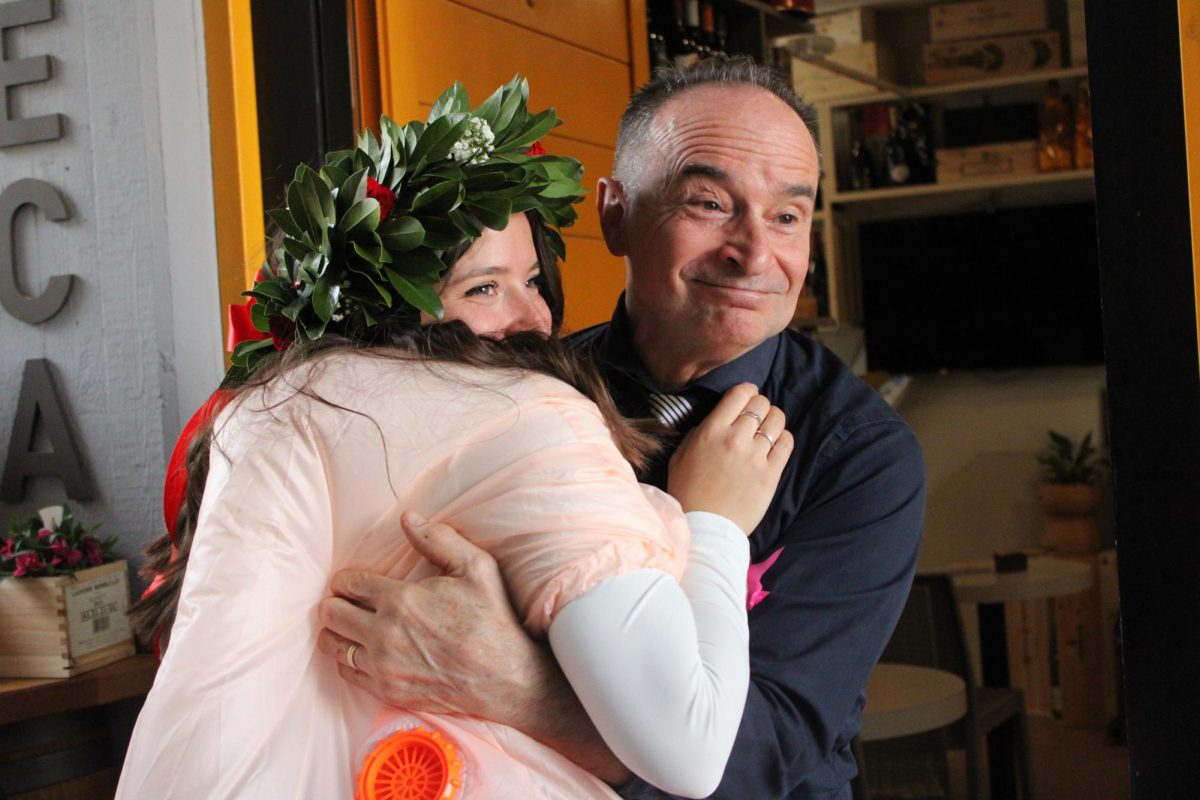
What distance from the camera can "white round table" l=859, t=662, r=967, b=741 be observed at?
11.3 ft

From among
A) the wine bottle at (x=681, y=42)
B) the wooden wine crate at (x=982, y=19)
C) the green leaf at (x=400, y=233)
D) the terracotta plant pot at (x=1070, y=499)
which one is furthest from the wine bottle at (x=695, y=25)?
the terracotta plant pot at (x=1070, y=499)

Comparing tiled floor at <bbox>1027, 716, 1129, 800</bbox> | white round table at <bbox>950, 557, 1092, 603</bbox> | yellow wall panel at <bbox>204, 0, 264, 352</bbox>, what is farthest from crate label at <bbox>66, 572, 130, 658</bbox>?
tiled floor at <bbox>1027, 716, 1129, 800</bbox>

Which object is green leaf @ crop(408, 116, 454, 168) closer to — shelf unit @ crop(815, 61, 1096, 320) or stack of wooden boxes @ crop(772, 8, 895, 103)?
shelf unit @ crop(815, 61, 1096, 320)

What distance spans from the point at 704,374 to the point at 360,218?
22.7 inches

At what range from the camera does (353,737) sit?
1191 millimetres

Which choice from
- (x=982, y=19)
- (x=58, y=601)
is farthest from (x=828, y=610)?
(x=982, y=19)

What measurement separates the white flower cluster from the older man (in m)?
0.31

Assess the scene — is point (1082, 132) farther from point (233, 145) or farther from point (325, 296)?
point (325, 296)

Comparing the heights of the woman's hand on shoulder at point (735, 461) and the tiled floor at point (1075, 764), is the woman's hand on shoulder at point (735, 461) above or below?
above

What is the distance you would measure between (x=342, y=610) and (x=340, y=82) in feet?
5.84

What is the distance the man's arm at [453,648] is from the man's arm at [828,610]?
21 cm

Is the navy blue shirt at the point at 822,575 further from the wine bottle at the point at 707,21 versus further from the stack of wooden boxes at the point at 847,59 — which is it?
the stack of wooden boxes at the point at 847,59

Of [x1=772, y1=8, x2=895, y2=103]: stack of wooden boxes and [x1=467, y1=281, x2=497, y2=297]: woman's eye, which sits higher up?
[x1=772, y1=8, x2=895, y2=103]: stack of wooden boxes

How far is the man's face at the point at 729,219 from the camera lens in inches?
65.4
